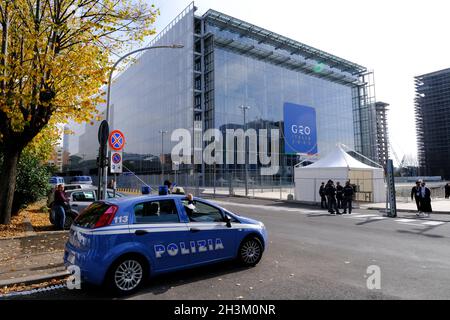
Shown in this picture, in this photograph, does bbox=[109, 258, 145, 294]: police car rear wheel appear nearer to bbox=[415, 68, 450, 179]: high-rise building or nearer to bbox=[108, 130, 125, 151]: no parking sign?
bbox=[108, 130, 125, 151]: no parking sign

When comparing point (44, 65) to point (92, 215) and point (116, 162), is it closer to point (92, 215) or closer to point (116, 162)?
point (116, 162)

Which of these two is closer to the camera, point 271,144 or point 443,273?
point 443,273

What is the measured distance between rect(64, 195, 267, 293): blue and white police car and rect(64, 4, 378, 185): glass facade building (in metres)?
33.9

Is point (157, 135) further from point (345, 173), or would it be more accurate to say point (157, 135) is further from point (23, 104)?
point (23, 104)

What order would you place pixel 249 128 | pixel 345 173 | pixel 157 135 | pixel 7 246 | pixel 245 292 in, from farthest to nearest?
pixel 157 135
pixel 249 128
pixel 345 173
pixel 7 246
pixel 245 292

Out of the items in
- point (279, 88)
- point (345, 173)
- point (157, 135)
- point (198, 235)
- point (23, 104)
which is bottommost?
point (198, 235)

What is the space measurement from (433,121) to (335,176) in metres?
122

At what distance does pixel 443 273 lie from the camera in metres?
5.71

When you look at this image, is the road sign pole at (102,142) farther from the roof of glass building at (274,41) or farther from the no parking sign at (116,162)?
the roof of glass building at (274,41)

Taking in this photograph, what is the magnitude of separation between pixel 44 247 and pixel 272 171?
4449 cm

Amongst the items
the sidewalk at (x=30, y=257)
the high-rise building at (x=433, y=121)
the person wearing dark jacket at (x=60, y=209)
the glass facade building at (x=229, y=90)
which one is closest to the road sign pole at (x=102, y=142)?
the sidewalk at (x=30, y=257)

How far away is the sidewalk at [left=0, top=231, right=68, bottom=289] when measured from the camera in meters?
5.74

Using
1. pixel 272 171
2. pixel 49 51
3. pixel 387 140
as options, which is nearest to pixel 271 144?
pixel 272 171

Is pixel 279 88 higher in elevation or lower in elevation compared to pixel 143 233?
higher
